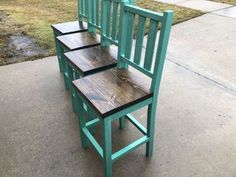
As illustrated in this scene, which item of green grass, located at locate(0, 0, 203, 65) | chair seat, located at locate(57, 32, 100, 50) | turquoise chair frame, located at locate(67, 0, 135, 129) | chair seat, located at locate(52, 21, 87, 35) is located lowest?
green grass, located at locate(0, 0, 203, 65)

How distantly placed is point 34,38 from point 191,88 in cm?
247

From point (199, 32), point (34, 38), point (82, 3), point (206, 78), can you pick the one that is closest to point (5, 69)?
point (34, 38)

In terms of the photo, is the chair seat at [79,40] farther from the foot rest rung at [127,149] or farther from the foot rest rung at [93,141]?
the foot rest rung at [127,149]

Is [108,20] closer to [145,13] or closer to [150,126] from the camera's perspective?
[145,13]

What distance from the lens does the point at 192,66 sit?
279cm

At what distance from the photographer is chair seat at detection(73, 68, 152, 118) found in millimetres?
1260

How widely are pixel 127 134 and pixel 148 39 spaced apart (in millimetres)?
845

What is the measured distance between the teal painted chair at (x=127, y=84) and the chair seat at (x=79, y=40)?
1.68ft

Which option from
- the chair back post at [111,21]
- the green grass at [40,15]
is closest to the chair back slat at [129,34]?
the chair back post at [111,21]

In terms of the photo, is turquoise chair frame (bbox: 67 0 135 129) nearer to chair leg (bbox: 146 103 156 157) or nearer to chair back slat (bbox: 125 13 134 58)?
chair back slat (bbox: 125 13 134 58)

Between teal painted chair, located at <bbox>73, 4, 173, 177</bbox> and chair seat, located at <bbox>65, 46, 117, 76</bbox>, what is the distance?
10 cm

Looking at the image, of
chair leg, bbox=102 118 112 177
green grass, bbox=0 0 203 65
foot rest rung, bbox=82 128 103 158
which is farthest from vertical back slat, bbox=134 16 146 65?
green grass, bbox=0 0 203 65

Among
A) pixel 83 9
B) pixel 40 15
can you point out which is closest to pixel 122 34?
pixel 83 9

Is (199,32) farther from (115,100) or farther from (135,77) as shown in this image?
(115,100)
